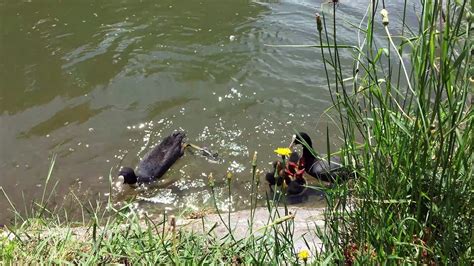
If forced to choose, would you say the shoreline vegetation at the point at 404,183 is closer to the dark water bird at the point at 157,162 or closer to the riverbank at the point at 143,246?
the riverbank at the point at 143,246

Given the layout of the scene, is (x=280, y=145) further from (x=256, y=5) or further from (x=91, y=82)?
(x=256, y=5)

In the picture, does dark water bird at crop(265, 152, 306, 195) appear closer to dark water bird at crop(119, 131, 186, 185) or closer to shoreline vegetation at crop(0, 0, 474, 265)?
dark water bird at crop(119, 131, 186, 185)

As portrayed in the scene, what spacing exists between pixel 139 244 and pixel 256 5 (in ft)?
24.3

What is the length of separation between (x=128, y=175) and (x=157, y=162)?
14.8 inches

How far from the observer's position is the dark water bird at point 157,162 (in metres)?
5.66

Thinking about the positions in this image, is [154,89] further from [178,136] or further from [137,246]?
[137,246]

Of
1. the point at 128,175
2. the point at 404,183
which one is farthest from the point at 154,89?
the point at 404,183

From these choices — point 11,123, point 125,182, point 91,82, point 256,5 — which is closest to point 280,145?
point 125,182

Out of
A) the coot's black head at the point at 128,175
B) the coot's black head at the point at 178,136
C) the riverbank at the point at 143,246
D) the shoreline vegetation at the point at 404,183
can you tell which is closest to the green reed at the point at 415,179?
the shoreline vegetation at the point at 404,183

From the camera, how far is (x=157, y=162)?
5797 mm

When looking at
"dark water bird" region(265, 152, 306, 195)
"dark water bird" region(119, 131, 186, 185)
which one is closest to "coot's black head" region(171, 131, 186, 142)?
"dark water bird" region(119, 131, 186, 185)

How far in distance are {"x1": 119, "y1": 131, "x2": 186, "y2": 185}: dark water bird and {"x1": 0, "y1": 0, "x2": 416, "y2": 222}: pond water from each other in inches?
6.7

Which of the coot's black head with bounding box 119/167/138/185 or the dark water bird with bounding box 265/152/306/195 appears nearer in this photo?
the dark water bird with bounding box 265/152/306/195

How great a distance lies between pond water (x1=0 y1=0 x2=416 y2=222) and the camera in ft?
19.6
